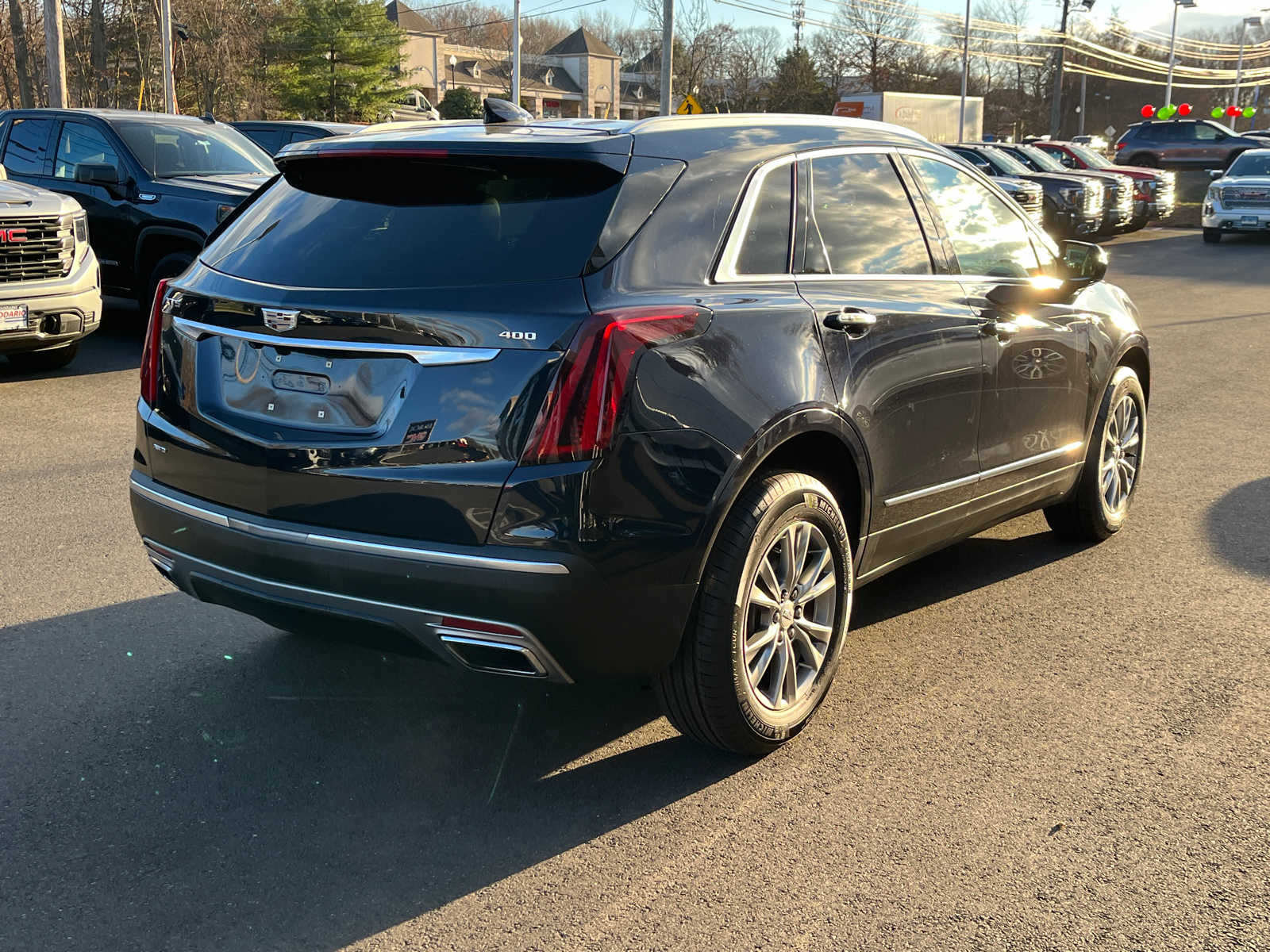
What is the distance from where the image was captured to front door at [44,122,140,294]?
11164mm

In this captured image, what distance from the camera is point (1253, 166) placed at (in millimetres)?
25156

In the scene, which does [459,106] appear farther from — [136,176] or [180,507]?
[180,507]

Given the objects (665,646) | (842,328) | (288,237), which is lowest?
(665,646)

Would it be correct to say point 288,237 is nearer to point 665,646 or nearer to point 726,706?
point 665,646

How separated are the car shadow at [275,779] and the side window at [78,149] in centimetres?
817

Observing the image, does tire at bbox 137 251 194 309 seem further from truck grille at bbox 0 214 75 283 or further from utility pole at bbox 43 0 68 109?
utility pole at bbox 43 0 68 109

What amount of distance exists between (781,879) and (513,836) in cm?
70

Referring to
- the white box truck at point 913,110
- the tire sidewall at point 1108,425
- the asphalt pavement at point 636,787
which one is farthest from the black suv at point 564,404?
the white box truck at point 913,110

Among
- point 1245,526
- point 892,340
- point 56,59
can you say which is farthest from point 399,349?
point 56,59

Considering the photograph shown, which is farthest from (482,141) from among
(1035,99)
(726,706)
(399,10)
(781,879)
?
(399,10)

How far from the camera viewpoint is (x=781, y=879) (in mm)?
3047

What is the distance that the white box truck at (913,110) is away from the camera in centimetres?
5134

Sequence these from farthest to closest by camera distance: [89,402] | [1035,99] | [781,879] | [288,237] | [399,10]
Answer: [399,10] < [1035,99] < [89,402] < [288,237] < [781,879]

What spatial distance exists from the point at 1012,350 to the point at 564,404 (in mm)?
2325
